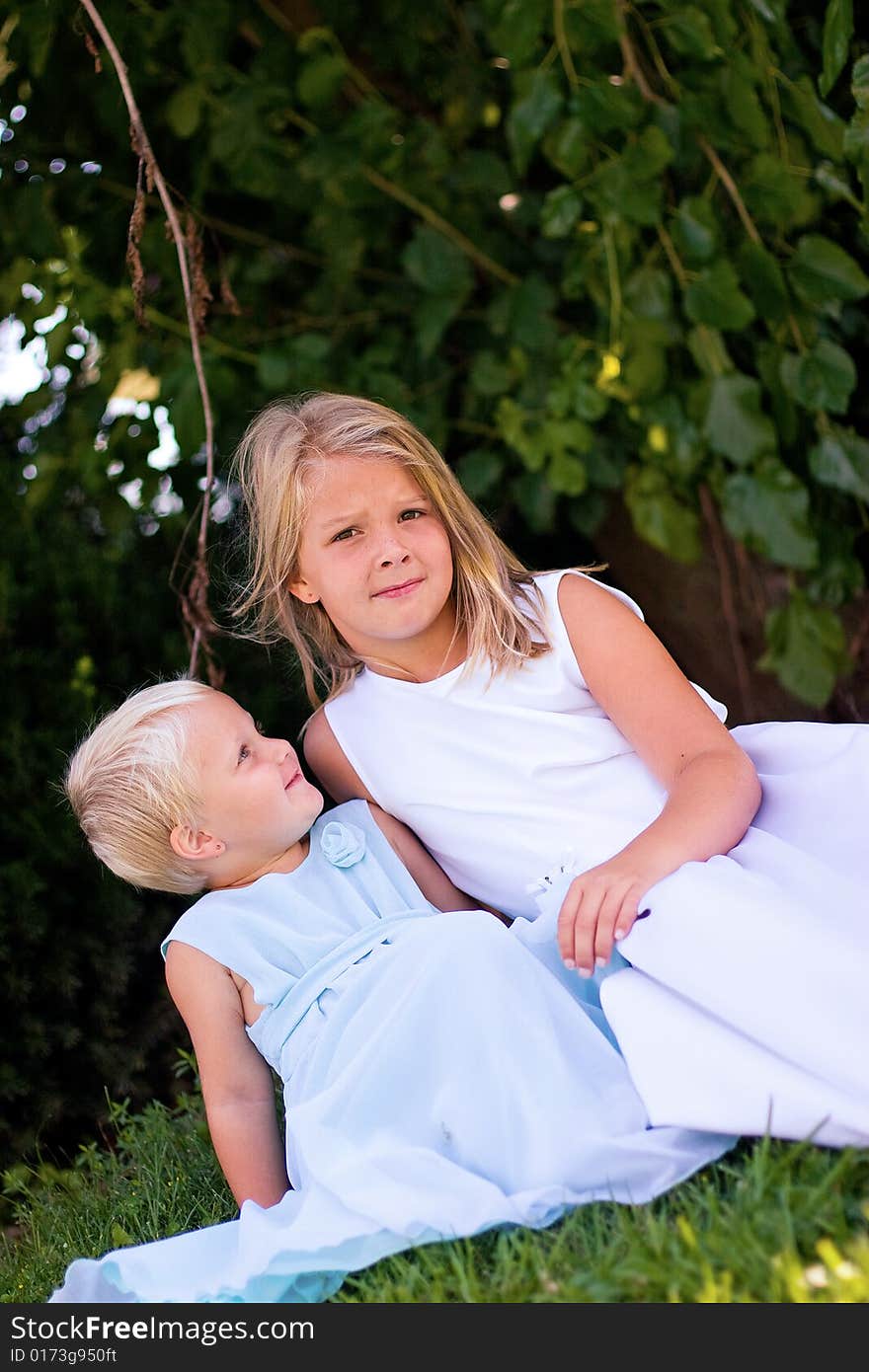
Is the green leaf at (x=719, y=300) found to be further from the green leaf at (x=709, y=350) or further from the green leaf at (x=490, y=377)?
the green leaf at (x=490, y=377)

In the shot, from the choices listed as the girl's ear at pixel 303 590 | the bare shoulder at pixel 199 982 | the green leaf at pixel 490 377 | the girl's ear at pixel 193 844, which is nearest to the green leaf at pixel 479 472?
the green leaf at pixel 490 377

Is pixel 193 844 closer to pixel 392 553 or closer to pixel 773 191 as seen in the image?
pixel 392 553

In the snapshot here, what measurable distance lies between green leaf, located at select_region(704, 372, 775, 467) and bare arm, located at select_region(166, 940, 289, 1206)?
124 cm

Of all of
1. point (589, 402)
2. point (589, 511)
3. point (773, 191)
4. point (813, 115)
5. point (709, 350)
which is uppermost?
point (813, 115)

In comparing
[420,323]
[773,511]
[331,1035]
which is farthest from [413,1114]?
[420,323]

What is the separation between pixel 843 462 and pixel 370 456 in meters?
0.92

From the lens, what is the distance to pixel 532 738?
6.37 feet

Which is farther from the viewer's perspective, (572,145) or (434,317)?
(434,317)

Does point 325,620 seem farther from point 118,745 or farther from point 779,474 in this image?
point 779,474

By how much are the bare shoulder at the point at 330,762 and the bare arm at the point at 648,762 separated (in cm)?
40

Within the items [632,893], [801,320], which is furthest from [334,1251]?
[801,320]
